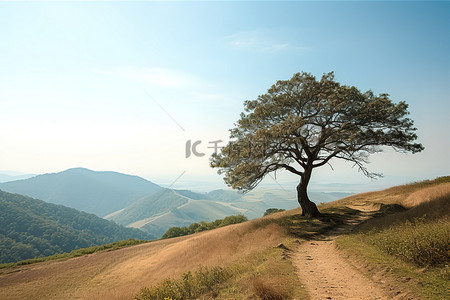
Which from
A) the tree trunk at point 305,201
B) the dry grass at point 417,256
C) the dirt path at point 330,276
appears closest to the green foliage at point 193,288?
the dirt path at point 330,276

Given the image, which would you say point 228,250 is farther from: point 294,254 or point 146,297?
point 146,297

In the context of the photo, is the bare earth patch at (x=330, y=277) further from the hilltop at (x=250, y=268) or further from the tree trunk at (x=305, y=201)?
the tree trunk at (x=305, y=201)

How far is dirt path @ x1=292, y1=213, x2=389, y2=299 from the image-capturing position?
8.09m

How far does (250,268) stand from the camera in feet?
36.8

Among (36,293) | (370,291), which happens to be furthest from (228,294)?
(36,293)

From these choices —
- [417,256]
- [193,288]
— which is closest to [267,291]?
[193,288]

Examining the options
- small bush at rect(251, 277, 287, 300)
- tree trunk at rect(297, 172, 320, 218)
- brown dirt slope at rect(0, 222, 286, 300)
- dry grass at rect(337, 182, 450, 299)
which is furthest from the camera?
tree trunk at rect(297, 172, 320, 218)

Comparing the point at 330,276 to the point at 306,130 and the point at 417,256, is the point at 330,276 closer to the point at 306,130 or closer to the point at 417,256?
the point at 417,256

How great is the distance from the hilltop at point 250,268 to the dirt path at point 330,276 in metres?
0.08

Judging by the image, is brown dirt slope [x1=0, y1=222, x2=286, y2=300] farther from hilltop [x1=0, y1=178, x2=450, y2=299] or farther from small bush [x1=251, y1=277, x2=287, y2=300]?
small bush [x1=251, y1=277, x2=287, y2=300]

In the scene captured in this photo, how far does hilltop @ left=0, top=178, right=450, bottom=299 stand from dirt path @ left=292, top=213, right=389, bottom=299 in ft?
0.25

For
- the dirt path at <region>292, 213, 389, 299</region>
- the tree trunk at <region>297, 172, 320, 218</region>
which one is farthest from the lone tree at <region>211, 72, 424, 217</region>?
the dirt path at <region>292, 213, 389, 299</region>

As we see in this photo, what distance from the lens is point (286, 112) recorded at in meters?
24.9

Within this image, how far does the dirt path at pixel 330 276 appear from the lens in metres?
8.09
